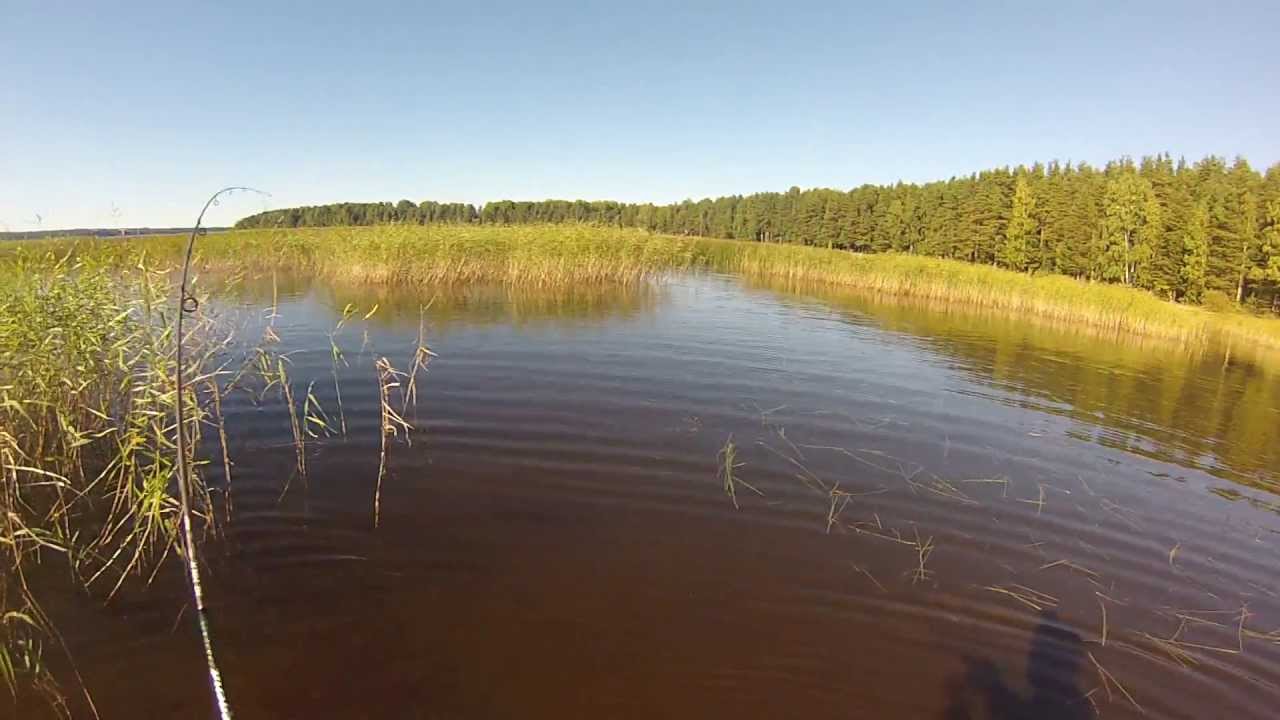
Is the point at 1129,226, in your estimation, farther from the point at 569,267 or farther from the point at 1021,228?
the point at 569,267

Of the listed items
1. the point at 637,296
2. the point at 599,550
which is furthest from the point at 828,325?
the point at 599,550

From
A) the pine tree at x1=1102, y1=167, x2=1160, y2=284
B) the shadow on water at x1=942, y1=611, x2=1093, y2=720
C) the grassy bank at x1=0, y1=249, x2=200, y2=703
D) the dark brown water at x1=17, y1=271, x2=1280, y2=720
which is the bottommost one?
the shadow on water at x1=942, y1=611, x2=1093, y2=720

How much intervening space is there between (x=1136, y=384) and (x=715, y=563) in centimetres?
1469

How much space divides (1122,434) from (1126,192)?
1551 inches

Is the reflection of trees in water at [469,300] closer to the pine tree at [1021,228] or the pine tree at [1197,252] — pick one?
the pine tree at [1197,252]

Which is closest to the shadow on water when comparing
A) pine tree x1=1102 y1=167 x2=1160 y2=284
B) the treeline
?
the treeline

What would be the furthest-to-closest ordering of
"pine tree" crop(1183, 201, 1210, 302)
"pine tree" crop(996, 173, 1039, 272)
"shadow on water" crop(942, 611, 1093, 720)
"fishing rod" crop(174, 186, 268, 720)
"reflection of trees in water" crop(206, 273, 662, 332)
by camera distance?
1. "pine tree" crop(996, 173, 1039, 272)
2. "pine tree" crop(1183, 201, 1210, 302)
3. "reflection of trees in water" crop(206, 273, 662, 332)
4. "shadow on water" crop(942, 611, 1093, 720)
5. "fishing rod" crop(174, 186, 268, 720)

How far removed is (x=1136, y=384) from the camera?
14.5 meters

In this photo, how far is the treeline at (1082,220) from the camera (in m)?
35.7

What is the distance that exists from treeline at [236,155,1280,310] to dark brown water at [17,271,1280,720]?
654 inches

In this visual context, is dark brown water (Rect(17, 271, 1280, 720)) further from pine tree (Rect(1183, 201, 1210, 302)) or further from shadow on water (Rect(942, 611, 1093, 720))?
pine tree (Rect(1183, 201, 1210, 302))

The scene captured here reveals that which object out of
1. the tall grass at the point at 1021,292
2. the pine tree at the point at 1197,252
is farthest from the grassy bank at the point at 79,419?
the pine tree at the point at 1197,252

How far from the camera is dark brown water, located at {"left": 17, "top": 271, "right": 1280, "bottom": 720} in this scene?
412 centimetres

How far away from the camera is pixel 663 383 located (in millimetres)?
11414
